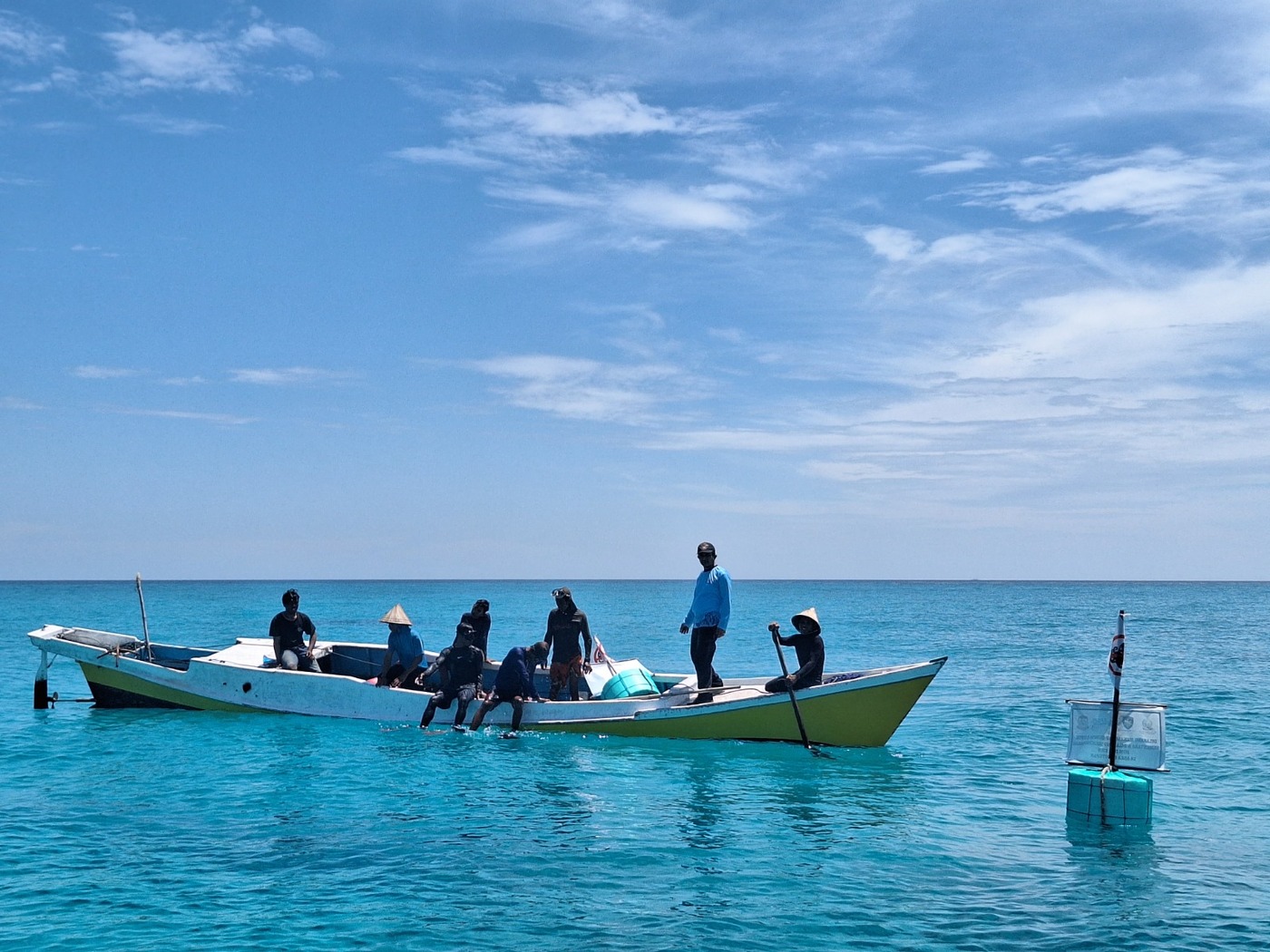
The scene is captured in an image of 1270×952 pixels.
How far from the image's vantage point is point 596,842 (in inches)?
481

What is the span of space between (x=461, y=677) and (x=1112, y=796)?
1067cm

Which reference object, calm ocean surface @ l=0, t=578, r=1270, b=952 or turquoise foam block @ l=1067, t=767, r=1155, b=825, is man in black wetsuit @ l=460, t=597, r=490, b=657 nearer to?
calm ocean surface @ l=0, t=578, r=1270, b=952

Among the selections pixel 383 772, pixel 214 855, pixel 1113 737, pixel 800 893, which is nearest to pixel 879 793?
pixel 1113 737

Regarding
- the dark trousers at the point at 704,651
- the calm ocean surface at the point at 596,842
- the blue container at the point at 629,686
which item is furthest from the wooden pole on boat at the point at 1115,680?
the blue container at the point at 629,686

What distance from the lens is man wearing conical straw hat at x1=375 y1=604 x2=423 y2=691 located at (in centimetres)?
1952

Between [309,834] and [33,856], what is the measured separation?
9.52 ft

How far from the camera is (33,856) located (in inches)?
455

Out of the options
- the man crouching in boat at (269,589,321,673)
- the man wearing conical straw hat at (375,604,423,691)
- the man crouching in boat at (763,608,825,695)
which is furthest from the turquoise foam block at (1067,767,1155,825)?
the man crouching in boat at (269,589,321,673)

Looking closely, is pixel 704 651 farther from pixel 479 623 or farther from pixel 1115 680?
pixel 1115 680

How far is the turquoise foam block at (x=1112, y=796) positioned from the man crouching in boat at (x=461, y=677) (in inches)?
392

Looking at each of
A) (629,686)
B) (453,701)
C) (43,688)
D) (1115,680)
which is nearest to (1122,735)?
(1115,680)

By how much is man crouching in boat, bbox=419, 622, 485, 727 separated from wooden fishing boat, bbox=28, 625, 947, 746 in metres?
0.39

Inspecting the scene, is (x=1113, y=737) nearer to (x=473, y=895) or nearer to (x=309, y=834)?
(x=473, y=895)

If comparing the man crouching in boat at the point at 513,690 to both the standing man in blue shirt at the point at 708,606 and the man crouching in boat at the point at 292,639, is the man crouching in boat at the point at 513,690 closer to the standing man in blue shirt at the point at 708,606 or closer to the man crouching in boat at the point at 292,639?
the standing man in blue shirt at the point at 708,606
